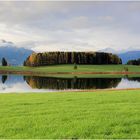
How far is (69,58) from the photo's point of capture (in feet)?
495

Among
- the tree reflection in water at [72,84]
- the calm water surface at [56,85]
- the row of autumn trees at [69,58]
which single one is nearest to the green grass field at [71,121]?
the calm water surface at [56,85]

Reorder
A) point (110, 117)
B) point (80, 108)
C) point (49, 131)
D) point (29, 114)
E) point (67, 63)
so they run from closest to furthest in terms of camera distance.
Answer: point (49, 131) → point (110, 117) → point (29, 114) → point (80, 108) → point (67, 63)

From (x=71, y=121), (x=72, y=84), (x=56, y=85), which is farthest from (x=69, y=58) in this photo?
(x=71, y=121)

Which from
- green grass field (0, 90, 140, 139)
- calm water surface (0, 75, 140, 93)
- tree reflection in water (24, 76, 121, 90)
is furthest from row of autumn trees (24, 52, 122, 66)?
green grass field (0, 90, 140, 139)

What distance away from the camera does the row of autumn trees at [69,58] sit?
493ft

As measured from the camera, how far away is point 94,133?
1044 centimetres

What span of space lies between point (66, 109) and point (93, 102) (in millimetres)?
2743

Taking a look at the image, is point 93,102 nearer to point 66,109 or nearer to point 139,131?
point 66,109

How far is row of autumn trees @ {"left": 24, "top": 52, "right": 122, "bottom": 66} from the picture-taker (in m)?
150

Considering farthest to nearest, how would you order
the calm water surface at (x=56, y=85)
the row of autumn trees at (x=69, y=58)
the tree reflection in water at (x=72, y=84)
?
the row of autumn trees at (x=69, y=58) → the tree reflection in water at (x=72, y=84) → the calm water surface at (x=56, y=85)

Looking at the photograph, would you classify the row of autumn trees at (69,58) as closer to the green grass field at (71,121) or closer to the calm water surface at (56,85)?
the calm water surface at (56,85)

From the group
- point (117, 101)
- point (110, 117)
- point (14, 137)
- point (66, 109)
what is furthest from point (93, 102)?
point (14, 137)

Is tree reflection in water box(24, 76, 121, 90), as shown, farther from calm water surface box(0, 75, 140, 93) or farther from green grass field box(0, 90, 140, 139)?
green grass field box(0, 90, 140, 139)

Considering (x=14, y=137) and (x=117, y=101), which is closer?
(x=14, y=137)
